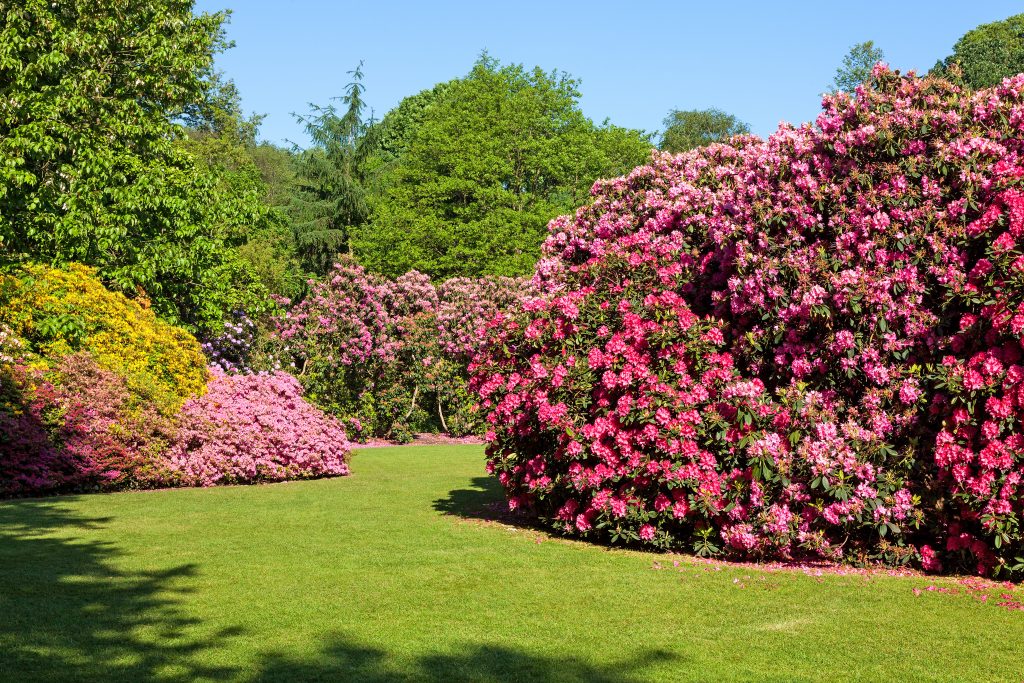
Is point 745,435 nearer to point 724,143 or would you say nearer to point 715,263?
point 715,263

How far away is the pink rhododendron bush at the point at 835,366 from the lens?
8.64 m

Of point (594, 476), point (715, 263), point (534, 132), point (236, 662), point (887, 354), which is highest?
point (534, 132)

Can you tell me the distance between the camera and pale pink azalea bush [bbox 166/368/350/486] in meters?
15.9

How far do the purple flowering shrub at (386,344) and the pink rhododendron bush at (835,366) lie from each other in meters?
14.7

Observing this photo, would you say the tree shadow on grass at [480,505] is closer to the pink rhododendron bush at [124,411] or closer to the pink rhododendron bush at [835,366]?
the pink rhododendron bush at [835,366]

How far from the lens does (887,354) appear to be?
366 inches

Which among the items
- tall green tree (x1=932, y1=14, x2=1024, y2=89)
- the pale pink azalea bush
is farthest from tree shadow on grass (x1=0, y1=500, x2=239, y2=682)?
tall green tree (x1=932, y1=14, x2=1024, y2=89)

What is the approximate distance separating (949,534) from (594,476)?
3499mm

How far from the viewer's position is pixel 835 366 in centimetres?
959

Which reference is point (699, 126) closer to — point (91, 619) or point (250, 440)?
point (250, 440)

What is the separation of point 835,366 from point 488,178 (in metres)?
31.3

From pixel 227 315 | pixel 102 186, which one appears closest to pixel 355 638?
pixel 102 186

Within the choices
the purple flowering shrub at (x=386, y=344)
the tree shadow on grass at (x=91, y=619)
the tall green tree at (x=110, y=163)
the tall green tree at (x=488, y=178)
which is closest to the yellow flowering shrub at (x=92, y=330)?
the tall green tree at (x=110, y=163)

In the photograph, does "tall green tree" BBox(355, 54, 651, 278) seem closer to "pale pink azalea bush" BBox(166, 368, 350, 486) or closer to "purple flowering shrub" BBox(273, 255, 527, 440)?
"purple flowering shrub" BBox(273, 255, 527, 440)
